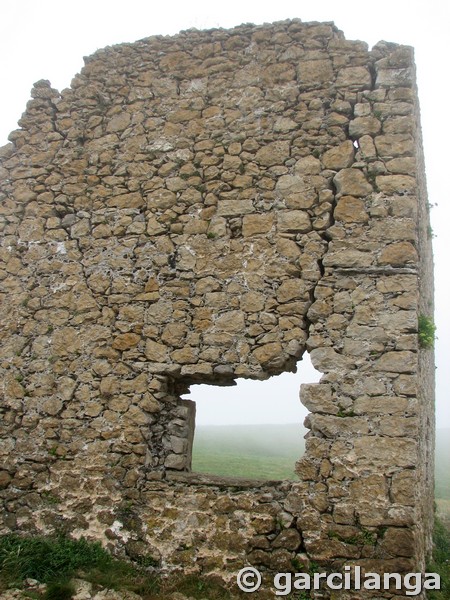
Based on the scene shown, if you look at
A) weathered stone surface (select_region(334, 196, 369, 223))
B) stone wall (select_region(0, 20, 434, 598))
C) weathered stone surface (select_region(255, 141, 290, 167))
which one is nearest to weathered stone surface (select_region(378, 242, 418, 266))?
stone wall (select_region(0, 20, 434, 598))

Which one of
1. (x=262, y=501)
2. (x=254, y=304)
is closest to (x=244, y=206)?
(x=254, y=304)

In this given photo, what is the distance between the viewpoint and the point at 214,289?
5.56 metres

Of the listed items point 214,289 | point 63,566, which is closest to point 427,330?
point 214,289

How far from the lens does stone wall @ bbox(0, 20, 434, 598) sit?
4840mm

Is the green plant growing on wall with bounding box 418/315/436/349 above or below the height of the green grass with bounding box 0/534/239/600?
above

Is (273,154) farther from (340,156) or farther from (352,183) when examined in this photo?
(352,183)

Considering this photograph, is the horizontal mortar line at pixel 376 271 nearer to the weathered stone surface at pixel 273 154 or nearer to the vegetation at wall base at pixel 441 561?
the weathered stone surface at pixel 273 154

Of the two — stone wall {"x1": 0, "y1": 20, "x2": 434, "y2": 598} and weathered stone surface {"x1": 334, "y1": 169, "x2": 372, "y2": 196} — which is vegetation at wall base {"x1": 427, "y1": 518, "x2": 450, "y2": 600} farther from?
weathered stone surface {"x1": 334, "y1": 169, "x2": 372, "y2": 196}

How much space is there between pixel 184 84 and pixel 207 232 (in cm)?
187

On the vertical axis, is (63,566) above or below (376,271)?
below

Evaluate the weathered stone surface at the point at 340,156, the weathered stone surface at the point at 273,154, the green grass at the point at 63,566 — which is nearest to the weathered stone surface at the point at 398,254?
the weathered stone surface at the point at 340,156

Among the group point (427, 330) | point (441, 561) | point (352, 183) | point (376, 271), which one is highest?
point (352, 183)

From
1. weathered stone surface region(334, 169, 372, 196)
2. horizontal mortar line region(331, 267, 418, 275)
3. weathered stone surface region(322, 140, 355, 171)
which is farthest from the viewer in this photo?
weathered stone surface region(322, 140, 355, 171)

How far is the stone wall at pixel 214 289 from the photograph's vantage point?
4.84 m
